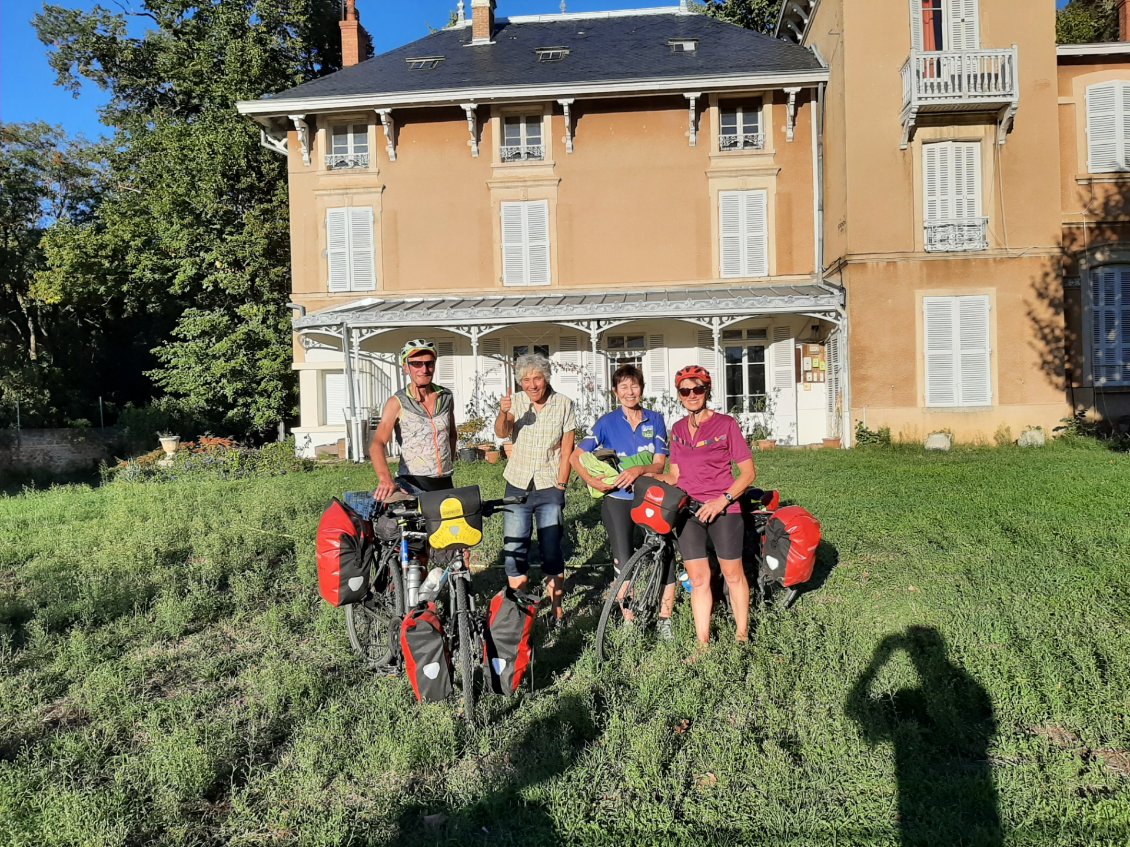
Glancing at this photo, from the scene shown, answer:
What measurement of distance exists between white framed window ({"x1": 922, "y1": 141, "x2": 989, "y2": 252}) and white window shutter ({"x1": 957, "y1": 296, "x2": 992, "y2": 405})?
43.6 inches

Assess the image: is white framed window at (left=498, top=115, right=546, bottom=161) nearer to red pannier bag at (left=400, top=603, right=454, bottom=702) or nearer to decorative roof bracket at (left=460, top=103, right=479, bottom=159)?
decorative roof bracket at (left=460, top=103, right=479, bottom=159)

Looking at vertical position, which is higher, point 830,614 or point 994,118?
point 994,118

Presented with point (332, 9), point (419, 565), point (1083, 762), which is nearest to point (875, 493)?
point (1083, 762)

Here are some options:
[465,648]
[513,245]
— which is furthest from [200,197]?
[465,648]

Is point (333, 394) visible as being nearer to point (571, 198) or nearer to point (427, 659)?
point (571, 198)

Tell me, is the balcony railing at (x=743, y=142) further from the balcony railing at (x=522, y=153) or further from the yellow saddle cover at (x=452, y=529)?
the yellow saddle cover at (x=452, y=529)

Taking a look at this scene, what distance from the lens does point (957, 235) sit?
13.4 m

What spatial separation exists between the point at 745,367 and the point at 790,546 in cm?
1211

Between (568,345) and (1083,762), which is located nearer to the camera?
(1083,762)

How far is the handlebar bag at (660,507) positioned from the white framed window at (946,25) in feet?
43.2

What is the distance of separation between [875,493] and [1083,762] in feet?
18.7

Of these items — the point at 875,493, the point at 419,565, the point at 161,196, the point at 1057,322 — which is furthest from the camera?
the point at 161,196

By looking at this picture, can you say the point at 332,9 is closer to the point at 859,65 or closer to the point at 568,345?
the point at 568,345

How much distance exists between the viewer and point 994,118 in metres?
13.2
